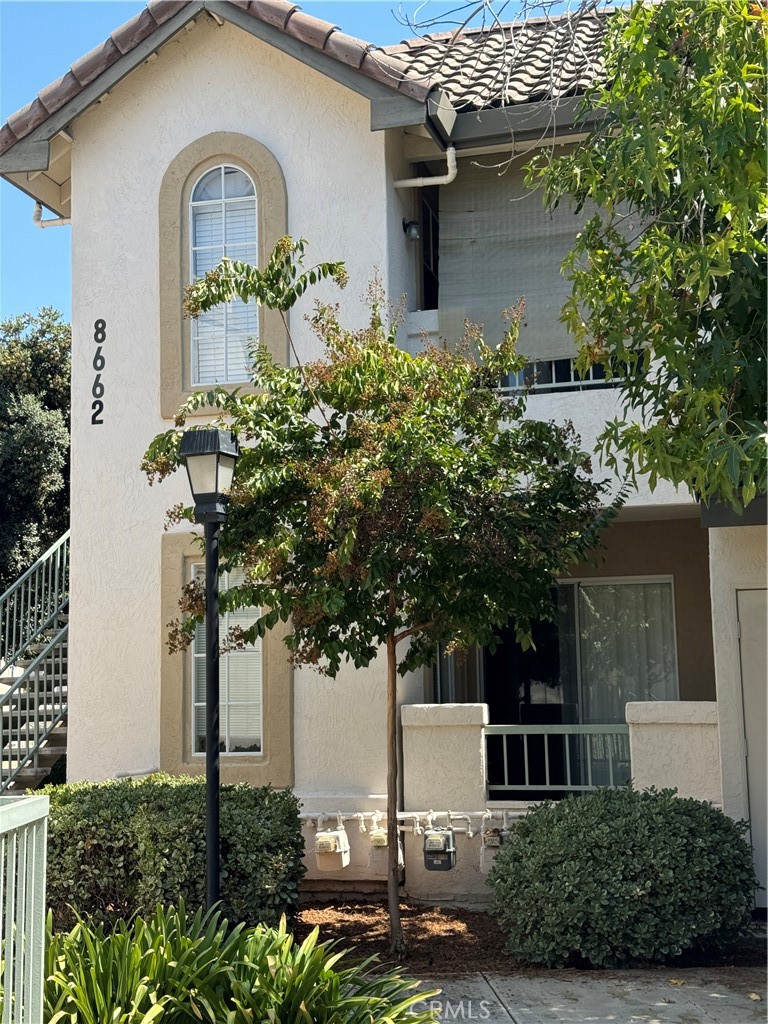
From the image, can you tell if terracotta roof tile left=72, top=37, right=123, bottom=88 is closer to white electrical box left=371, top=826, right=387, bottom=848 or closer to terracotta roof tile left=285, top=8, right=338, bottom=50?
→ terracotta roof tile left=285, top=8, right=338, bottom=50

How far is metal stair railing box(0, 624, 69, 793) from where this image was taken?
11258mm

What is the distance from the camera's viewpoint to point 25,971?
4203 millimetres

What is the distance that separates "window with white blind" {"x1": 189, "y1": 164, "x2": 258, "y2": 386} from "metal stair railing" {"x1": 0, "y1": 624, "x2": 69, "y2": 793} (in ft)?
11.0

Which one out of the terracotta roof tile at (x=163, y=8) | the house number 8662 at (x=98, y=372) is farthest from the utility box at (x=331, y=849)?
the terracotta roof tile at (x=163, y=8)

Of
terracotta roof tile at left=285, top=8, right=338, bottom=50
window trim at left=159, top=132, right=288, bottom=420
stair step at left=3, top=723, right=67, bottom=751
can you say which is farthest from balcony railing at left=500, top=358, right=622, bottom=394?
stair step at left=3, top=723, right=67, bottom=751

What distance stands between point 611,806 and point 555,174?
4.31 meters

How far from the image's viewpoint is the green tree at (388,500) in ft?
24.2

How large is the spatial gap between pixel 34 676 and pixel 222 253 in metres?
4.66

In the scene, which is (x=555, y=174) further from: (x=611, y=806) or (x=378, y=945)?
(x=378, y=945)

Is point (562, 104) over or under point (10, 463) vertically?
over

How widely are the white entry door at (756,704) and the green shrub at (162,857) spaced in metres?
3.49

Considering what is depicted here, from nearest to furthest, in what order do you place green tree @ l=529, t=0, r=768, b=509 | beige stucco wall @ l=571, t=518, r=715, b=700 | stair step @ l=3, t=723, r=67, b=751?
1. green tree @ l=529, t=0, r=768, b=509
2. stair step @ l=3, t=723, r=67, b=751
3. beige stucco wall @ l=571, t=518, r=715, b=700

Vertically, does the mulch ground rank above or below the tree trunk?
below

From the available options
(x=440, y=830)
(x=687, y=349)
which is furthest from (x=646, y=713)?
(x=687, y=349)
